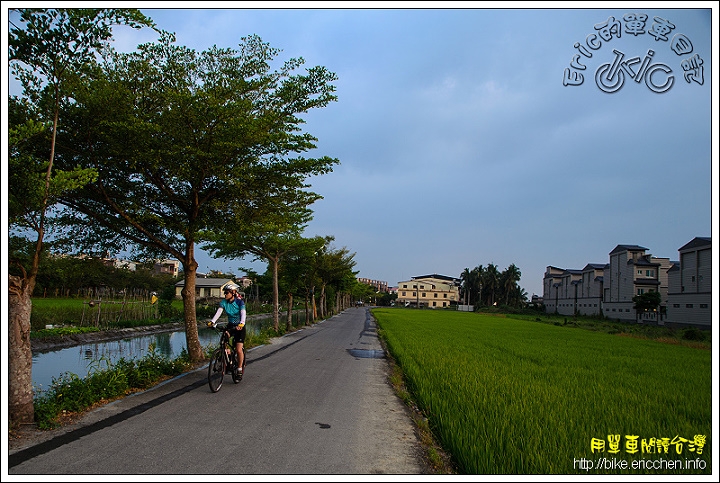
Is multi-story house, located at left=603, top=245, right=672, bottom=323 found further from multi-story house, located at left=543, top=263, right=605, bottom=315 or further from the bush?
the bush

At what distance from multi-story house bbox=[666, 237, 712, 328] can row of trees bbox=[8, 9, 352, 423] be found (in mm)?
36824

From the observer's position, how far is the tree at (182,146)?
7980mm

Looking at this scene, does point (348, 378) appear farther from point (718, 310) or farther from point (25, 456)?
point (718, 310)

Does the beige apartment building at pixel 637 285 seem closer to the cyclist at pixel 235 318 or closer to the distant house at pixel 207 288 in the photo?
the cyclist at pixel 235 318

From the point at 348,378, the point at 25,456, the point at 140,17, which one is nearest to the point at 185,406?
the point at 25,456

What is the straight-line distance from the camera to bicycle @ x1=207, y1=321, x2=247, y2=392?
7.43 metres

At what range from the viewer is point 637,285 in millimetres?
51812

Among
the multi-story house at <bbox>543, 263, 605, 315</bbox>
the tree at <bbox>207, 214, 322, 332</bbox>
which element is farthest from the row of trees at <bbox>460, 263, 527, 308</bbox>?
the tree at <bbox>207, 214, 322, 332</bbox>

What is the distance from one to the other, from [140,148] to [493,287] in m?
105

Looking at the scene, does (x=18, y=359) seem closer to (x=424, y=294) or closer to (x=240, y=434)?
(x=240, y=434)

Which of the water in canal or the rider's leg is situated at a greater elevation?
the rider's leg

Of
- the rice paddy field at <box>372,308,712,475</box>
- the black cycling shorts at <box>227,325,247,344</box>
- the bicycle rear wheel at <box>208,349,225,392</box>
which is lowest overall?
the rice paddy field at <box>372,308,712,475</box>

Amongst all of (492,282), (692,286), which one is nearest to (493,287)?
(492,282)

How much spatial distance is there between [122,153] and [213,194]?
7.60 ft
